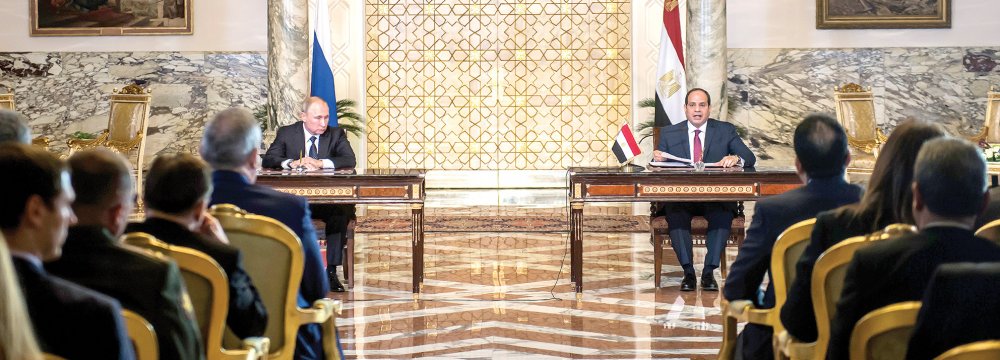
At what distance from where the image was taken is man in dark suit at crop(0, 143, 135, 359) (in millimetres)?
1985

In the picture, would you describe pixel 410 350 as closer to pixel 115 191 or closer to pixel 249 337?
pixel 249 337

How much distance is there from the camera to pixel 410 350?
19.9ft

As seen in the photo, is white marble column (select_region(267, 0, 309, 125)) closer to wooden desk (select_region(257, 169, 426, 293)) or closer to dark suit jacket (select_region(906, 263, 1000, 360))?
wooden desk (select_region(257, 169, 426, 293))

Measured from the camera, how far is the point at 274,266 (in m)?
3.82

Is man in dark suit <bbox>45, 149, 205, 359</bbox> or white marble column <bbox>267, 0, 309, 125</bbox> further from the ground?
white marble column <bbox>267, 0, 309, 125</bbox>

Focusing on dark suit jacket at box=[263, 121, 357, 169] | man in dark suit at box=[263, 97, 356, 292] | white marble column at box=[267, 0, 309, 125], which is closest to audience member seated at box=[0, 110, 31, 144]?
man in dark suit at box=[263, 97, 356, 292]

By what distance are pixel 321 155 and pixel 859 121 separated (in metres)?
5.95

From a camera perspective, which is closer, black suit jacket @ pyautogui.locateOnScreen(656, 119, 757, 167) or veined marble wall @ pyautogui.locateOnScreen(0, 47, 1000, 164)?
black suit jacket @ pyautogui.locateOnScreen(656, 119, 757, 167)

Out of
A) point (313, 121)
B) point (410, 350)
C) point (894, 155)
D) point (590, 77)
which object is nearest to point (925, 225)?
point (894, 155)

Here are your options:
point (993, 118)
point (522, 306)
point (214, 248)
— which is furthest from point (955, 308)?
point (993, 118)

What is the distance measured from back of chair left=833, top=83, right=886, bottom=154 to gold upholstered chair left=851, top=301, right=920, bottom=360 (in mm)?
9700

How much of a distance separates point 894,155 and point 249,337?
1.83 meters

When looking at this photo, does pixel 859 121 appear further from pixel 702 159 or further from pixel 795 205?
pixel 795 205

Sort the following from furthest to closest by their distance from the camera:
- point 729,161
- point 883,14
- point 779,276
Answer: point 883,14 < point 729,161 < point 779,276
